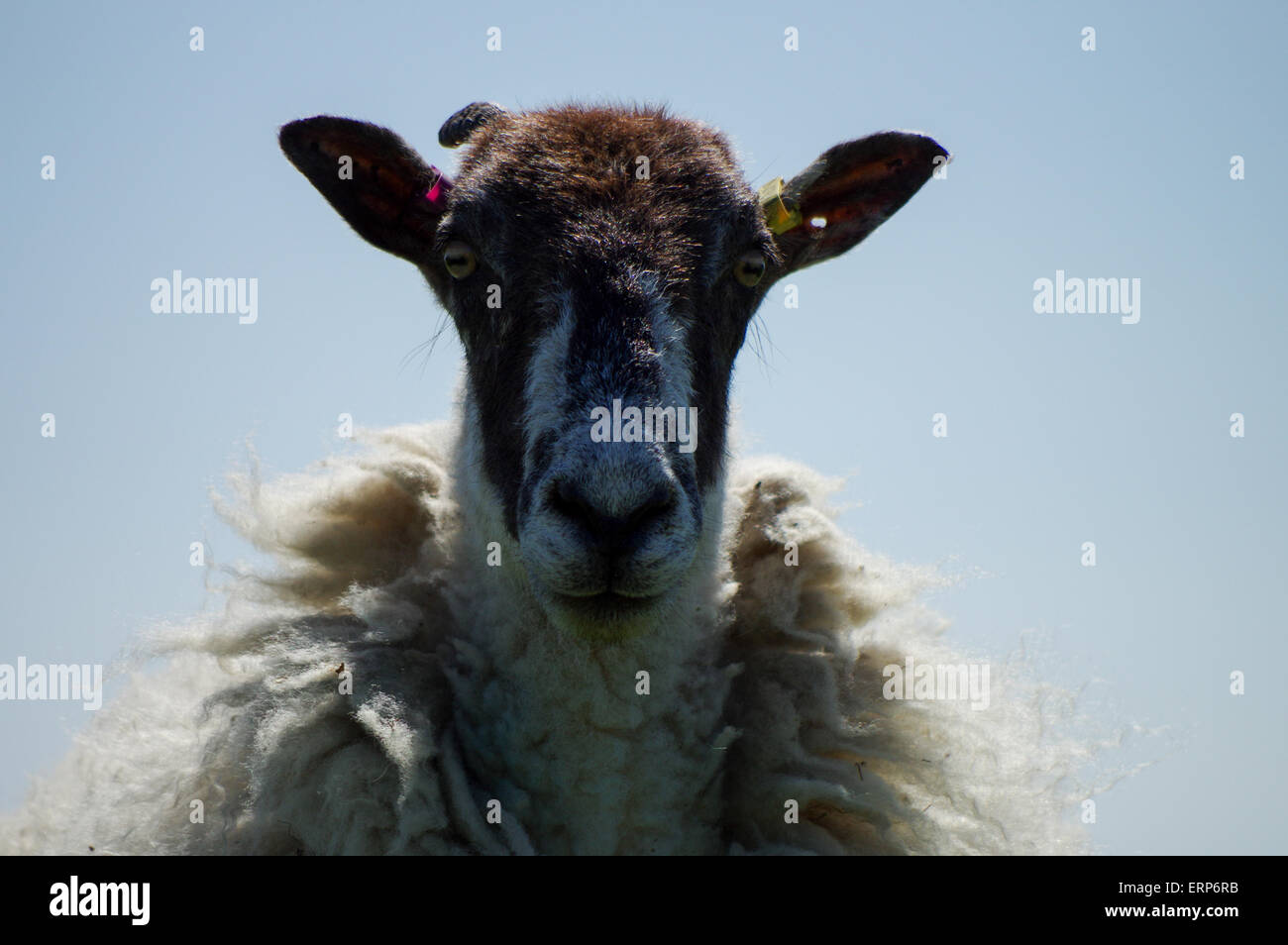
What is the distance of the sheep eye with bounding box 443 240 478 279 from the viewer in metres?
5.07

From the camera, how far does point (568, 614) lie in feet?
13.6

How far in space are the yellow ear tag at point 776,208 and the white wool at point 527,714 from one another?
46.9 inches

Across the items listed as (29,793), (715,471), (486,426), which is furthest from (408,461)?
(29,793)

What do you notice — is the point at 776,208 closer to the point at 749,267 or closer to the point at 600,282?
the point at 749,267

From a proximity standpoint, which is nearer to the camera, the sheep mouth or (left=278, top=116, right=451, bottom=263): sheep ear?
the sheep mouth

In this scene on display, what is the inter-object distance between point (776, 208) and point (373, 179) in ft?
6.39

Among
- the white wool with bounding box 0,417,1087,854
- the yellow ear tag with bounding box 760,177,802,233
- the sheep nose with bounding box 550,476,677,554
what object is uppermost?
the yellow ear tag with bounding box 760,177,802,233

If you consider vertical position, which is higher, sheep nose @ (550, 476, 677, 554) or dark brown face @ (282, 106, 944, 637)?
dark brown face @ (282, 106, 944, 637)

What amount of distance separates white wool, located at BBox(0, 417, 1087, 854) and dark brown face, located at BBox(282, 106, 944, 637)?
1.71 feet

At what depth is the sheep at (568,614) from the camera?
168 inches
